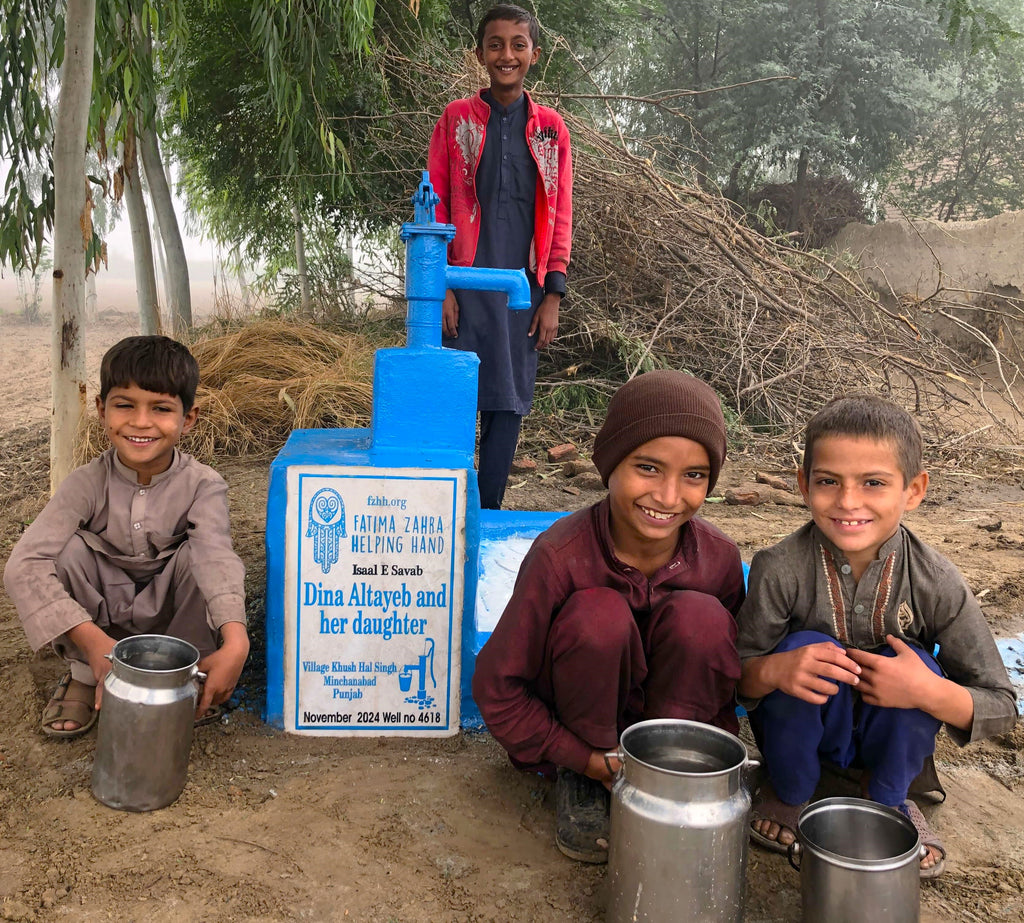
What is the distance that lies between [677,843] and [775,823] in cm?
47

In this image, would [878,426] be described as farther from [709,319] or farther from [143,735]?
[709,319]

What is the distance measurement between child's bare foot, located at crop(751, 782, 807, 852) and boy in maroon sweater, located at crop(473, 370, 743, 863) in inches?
6.6

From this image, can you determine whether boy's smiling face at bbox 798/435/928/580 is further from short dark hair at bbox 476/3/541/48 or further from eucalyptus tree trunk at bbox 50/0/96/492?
eucalyptus tree trunk at bbox 50/0/96/492

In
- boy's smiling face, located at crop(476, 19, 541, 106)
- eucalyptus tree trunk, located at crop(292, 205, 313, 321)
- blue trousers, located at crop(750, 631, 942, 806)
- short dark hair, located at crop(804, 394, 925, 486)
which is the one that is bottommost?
blue trousers, located at crop(750, 631, 942, 806)

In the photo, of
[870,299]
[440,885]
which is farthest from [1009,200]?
[440,885]

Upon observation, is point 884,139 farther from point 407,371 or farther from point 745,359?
point 407,371

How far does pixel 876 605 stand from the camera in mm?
1794

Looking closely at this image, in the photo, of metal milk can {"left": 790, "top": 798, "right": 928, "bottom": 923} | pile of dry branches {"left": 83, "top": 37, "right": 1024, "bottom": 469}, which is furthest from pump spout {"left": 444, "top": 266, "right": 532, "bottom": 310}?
pile of dry branches {"left": 83, "top": 37, "right": 1024, "bottom": 469}

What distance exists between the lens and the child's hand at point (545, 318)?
295cm

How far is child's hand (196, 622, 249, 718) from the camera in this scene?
1910mm

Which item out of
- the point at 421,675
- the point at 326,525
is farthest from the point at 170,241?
the point at 421,675

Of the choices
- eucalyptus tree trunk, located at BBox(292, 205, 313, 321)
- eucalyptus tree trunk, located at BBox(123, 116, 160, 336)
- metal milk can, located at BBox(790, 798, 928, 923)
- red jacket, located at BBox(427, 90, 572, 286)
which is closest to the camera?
metal milk can, located at BBox(790, 798, 928, 923)

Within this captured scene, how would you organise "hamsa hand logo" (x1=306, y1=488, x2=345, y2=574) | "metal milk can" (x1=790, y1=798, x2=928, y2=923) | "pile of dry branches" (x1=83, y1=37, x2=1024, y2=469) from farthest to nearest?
"pile of dry branches" (x1=83, y1=37, x2=1024, y2=469) < "hamsa hand logo" (x1=306, y1=488, x2=345, y2=574) < "metal milk can" (x1=790, y1=798, x2=928, y2=923)

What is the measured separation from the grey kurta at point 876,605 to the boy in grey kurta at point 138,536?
1089 millimetres
